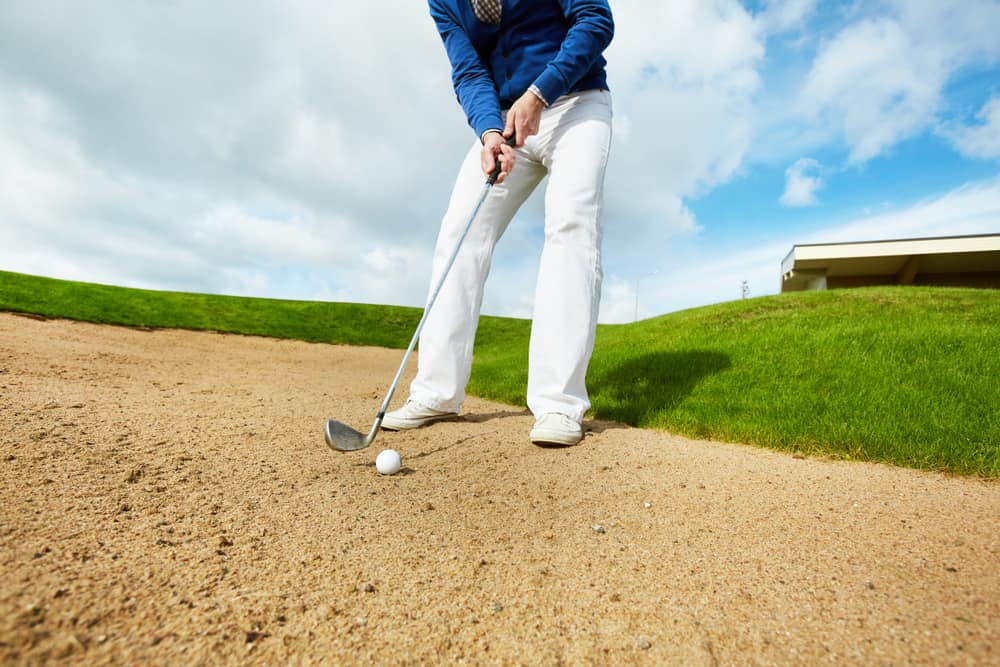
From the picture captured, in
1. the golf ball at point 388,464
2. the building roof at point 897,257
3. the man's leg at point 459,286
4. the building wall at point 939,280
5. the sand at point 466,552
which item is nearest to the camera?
the sand at point 466,552

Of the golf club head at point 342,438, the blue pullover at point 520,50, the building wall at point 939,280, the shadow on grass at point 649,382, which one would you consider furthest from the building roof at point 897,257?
the golf club head at point 342,438

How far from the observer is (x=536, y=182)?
3.51m

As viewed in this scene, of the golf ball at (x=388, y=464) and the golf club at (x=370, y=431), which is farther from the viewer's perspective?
the golf club at (x=370, y=431)

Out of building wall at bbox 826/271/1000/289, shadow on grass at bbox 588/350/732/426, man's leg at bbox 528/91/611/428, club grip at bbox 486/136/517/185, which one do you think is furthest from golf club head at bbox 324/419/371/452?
building wall at bbox 826/271/1000/289

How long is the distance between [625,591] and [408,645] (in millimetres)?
610

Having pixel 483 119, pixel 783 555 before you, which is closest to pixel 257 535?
pixel 783 555

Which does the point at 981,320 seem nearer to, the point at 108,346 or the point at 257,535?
the point at 257,535

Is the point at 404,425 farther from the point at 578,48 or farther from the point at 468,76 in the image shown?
the point at 578,48

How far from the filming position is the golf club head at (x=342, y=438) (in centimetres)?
243

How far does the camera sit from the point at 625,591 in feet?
4.67

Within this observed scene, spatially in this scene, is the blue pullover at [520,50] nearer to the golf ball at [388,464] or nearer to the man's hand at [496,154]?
the man's hand at [496,154]

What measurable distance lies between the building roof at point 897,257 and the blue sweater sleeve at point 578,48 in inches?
788

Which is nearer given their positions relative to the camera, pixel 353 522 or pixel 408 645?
pixel 408 645

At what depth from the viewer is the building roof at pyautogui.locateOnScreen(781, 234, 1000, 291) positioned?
18138mm
